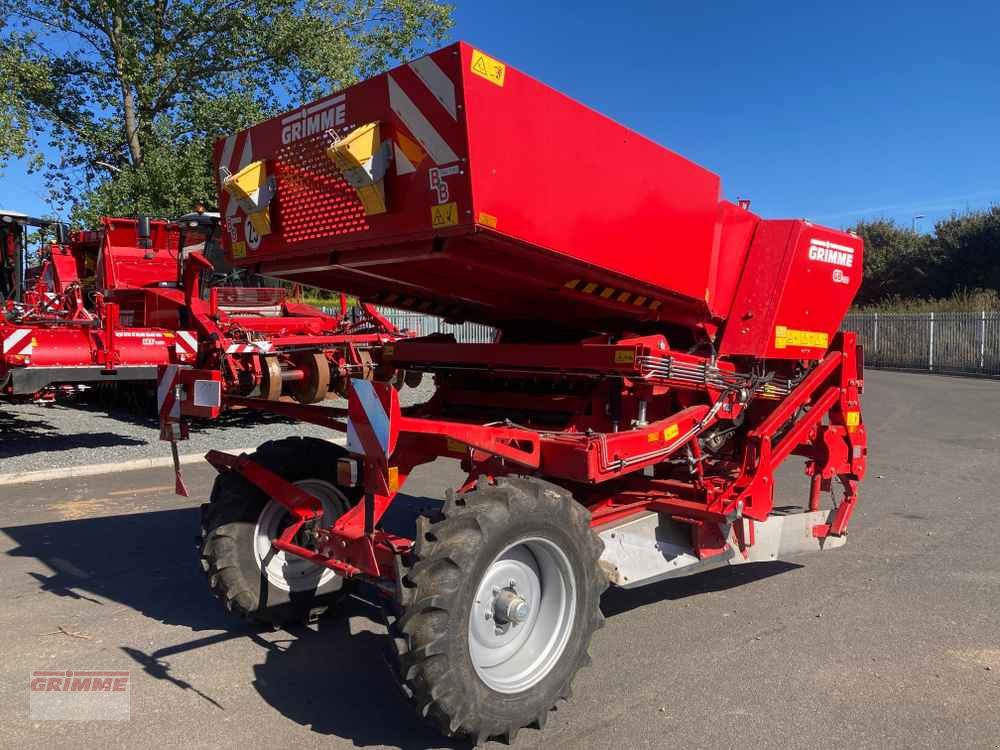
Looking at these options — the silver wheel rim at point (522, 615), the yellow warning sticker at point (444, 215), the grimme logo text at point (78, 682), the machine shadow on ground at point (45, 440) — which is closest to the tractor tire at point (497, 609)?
the silver wheel rim at point (522, 615)

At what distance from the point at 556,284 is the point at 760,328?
5.38ft

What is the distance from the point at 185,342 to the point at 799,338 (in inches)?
317

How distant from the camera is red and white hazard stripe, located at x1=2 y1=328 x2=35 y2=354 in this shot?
9.16 metres

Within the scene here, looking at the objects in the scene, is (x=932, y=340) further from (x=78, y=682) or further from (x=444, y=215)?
(x=78, y=682)

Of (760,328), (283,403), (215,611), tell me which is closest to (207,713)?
(215,611)

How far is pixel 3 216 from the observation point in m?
11.9

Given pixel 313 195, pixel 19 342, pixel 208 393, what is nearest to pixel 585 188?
pixel 313 195

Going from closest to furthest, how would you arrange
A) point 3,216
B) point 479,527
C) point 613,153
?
1. point 479,527
2. point 613,153
3. point 3,216

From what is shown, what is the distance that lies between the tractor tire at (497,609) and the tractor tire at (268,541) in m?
1.39

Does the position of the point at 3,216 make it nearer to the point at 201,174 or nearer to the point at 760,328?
the point at 201,174

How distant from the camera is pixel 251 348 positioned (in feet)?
29.0

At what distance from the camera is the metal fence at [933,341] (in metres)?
25.7

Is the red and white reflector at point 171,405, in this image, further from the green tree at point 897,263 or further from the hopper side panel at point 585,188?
the green tree at point 897,263

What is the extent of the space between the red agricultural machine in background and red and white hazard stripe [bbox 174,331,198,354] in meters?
0.02
